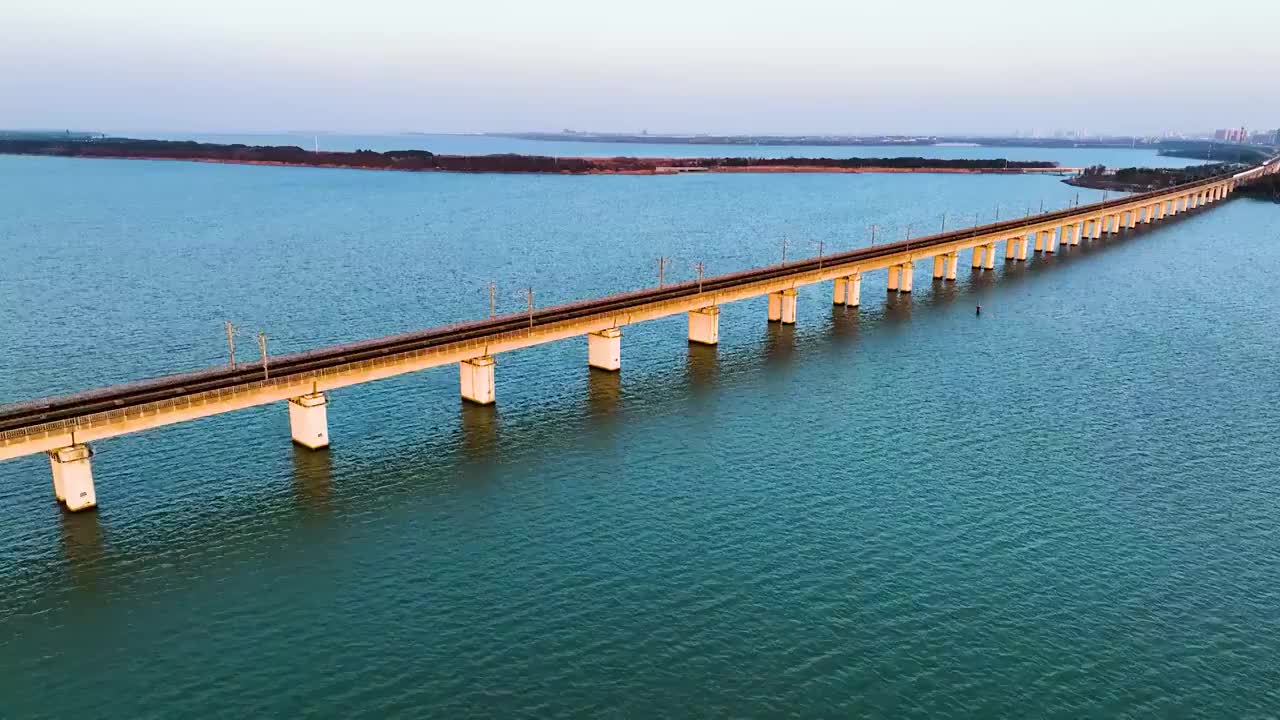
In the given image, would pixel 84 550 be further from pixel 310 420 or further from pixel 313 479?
pixel 310 420

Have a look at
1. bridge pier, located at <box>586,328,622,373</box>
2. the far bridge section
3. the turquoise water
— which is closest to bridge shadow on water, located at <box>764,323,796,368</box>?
the turquoise water

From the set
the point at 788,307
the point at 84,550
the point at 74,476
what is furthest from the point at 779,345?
the point at 84,550

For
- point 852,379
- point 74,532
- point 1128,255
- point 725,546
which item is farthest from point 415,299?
point 1128,255

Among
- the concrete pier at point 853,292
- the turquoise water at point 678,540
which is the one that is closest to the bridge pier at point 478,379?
the turquoise water at point 678,540

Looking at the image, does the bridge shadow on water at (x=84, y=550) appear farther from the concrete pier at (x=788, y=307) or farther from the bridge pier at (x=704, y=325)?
the concrete pier at (x=788, y=307)

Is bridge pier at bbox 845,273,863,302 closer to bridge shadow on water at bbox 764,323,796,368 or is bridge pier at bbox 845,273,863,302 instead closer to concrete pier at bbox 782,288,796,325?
concrete pier at bbox 782,288,796,325
